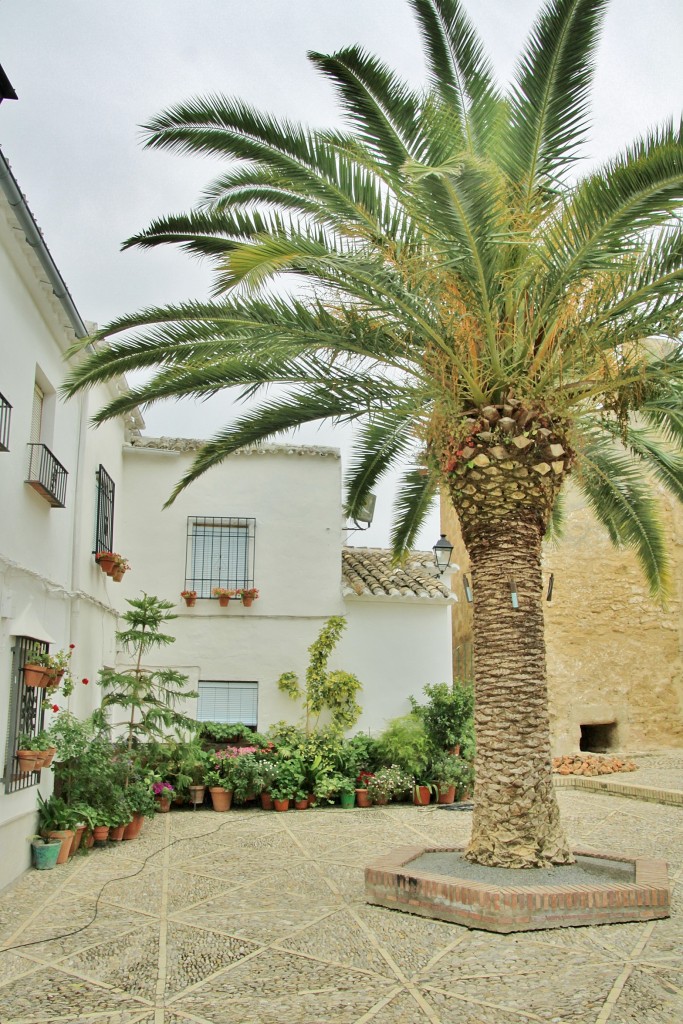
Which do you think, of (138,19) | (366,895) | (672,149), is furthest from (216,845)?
(138,19)

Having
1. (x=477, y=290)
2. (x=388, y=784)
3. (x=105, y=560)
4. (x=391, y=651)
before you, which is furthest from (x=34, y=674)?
(x=391, y=651)

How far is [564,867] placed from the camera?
7.05 m

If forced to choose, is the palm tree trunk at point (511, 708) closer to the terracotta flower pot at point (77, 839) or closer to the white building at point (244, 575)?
the terracotta flower pot at point (77, 839)

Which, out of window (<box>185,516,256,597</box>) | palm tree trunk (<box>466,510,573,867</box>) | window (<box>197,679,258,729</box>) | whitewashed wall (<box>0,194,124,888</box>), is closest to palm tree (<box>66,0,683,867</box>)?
palm tree trunk (<box>466,510,573,867</box>)

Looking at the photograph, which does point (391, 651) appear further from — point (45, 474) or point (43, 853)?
point (45, 474)

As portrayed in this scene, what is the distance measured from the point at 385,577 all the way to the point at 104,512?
5.26 m

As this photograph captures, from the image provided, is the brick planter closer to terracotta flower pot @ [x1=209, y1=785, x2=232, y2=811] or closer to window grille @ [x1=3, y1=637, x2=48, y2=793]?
window grille @ [x1=3, y1=637, x2=48, y2=793]

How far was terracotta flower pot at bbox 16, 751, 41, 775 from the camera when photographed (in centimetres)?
783

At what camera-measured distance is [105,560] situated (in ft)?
37.5

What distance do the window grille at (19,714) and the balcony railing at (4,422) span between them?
1.98 meters

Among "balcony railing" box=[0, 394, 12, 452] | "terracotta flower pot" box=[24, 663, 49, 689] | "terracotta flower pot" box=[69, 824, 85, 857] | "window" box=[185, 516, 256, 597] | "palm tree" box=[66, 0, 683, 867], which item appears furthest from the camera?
"window" box=[185, 516, 256, 597]

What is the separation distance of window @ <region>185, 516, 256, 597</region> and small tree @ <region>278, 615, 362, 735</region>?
172 centimetres

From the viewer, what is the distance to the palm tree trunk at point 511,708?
23.2 feet

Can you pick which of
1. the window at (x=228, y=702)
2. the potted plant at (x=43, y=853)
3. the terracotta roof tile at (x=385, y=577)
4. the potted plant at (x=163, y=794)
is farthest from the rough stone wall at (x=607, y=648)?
the potted plant at (x=43, y=853)
